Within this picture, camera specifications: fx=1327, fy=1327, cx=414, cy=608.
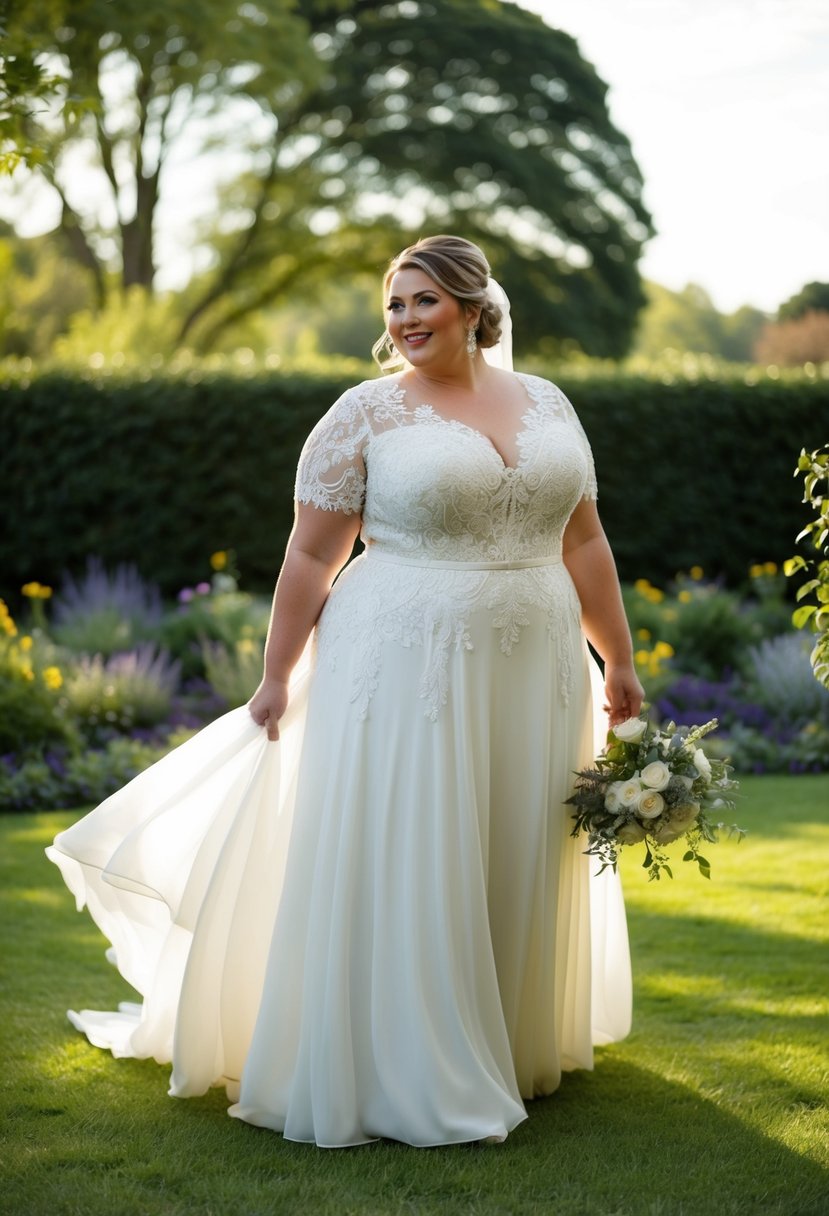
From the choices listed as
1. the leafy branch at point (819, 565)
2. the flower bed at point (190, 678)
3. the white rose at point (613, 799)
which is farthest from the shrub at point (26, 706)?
the leafy branch at point (819, 565)

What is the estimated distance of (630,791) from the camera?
3.64 metres

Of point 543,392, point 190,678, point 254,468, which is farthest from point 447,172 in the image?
point 543,392

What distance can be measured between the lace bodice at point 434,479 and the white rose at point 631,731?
54 cm

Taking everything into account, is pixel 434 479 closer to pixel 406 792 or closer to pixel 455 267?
pixel 455 267

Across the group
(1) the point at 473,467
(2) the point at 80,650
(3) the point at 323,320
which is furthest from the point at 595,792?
(3) the point at 323,320

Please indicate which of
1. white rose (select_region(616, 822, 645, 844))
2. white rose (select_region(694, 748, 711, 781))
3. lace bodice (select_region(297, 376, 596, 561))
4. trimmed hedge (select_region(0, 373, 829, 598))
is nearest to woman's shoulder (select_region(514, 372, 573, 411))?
lace bodice (select_region(297, 376, 596, 561))

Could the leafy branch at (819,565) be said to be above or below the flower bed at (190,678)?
above

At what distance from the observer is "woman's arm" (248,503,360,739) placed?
3756 mm

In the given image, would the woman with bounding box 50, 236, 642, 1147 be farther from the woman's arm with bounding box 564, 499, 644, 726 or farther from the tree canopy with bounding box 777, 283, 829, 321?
the tree canopy with bounding box 777, 283, 829, 321

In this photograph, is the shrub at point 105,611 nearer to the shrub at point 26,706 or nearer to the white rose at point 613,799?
the shrub at point 26,706

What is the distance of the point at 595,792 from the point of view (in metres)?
3.74

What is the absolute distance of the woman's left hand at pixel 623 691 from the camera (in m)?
4.09

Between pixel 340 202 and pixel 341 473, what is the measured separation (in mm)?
25750

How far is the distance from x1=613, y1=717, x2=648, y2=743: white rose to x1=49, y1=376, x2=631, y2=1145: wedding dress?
17cm
